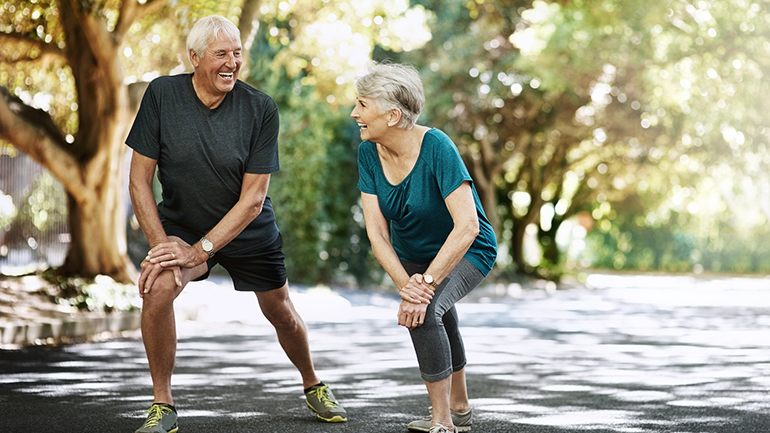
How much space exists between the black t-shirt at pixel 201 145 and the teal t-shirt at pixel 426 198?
21.6 inches

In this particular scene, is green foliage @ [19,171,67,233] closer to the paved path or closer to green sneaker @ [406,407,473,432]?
the paved path

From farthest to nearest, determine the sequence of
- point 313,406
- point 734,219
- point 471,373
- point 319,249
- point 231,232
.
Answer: point 734,219
point 319,249
point 471,373
point 313,406
point 231,232

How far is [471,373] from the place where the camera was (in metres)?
7.18

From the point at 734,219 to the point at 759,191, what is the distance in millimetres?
5453

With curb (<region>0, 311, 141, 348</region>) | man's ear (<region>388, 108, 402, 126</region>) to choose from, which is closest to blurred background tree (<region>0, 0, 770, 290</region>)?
curb (<region>0, 311, 141, 348</region>)

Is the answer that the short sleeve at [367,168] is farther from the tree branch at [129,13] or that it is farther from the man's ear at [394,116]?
the tree branch at [129,13]

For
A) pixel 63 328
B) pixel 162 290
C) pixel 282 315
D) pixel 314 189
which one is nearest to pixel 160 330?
pixel 162 290

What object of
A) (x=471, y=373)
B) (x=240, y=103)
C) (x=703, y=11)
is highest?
(x=703, y=11)

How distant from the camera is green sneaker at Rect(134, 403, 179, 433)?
4113mm

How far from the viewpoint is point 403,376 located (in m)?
6.86

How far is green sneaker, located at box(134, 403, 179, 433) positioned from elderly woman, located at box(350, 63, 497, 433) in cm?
121

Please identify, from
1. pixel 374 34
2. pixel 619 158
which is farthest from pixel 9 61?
pixel 619 158

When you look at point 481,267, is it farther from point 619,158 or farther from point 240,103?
point 619,158

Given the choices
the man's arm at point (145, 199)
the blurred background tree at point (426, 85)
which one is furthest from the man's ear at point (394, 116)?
the blurred background tree at point (426, 85)
